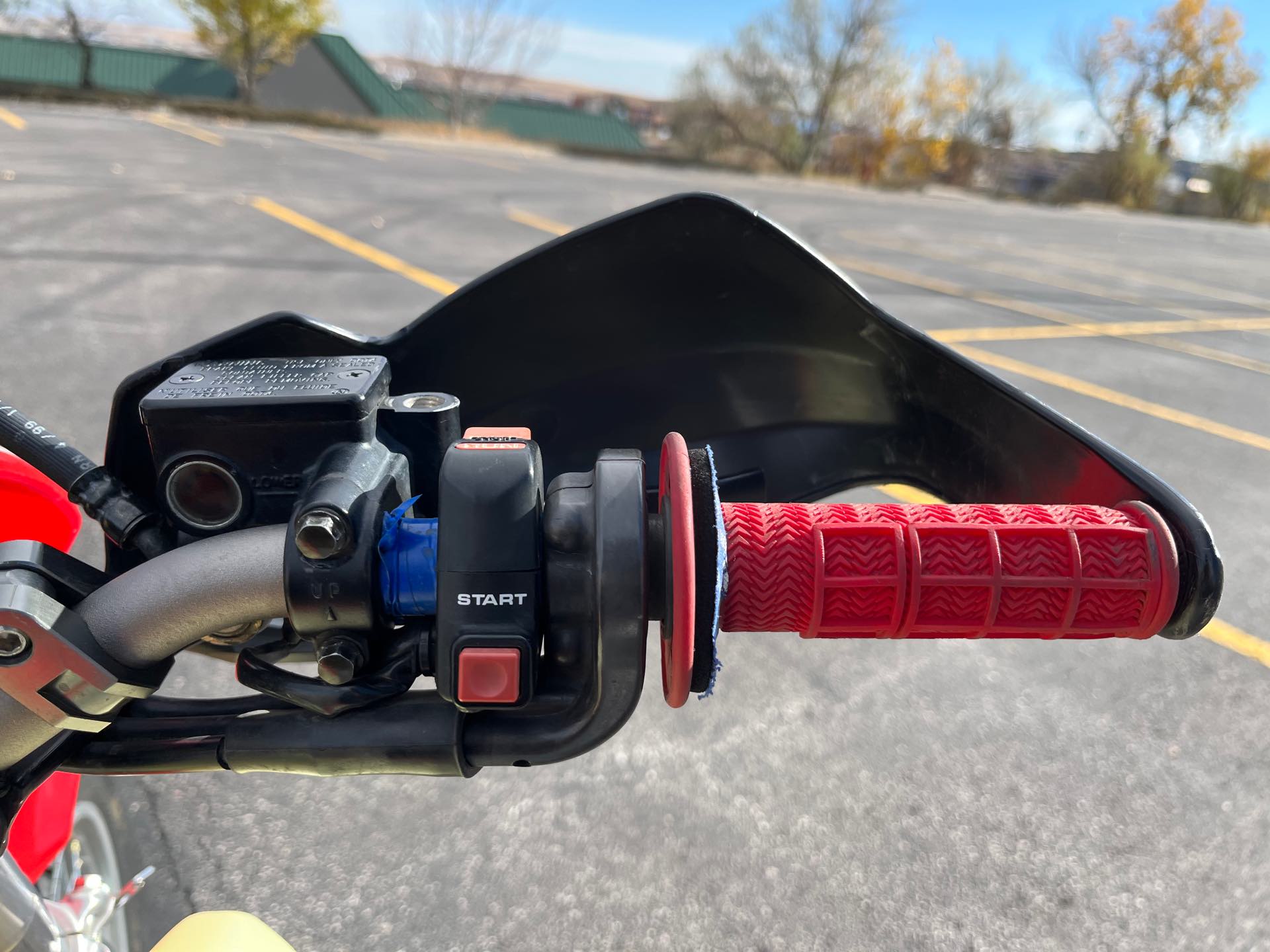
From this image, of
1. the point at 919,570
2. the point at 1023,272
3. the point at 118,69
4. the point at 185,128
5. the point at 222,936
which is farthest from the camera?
→ the point at 118,69

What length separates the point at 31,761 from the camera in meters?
0.89

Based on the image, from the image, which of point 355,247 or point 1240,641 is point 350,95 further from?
point 1240,641

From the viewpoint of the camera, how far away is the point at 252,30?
32.1 metres

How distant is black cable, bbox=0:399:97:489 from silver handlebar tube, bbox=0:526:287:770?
0.21 metres

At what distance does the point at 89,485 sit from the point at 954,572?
35.1 inches

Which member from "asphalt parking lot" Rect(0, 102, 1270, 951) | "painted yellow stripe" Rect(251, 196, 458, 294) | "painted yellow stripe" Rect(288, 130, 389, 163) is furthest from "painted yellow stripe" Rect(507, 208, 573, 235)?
"painted yellow stripe" Rect(288, 130, 389, 163)

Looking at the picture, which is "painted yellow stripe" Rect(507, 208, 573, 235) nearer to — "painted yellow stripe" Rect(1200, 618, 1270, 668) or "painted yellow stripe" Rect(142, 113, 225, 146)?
"painted yellow stripe" Rect(142, 113, 225, 146)

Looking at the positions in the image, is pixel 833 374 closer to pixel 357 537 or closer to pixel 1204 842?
pixel 357 537

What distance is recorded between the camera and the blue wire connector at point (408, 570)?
0.78 metres

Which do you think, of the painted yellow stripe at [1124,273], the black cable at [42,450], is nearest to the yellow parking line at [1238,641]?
the black cable at [42,450]

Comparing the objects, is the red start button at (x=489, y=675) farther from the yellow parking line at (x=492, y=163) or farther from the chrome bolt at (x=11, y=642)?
the yellow parking line at (x=492, y=163)

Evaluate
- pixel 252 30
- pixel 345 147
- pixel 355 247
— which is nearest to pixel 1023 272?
pixel 355 247

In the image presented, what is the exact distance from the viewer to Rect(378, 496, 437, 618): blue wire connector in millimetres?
781

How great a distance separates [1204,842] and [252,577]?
8.31 ft
